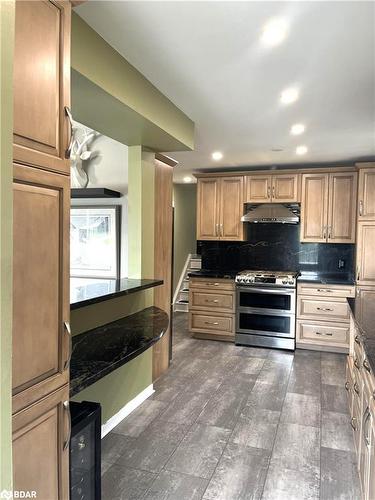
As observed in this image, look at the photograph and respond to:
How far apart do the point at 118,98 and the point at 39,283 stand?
130cm

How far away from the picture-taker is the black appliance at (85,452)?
174 cm

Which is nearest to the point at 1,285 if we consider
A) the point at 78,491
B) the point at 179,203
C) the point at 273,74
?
the point at 78,491

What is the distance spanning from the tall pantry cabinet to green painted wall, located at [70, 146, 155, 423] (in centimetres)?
139

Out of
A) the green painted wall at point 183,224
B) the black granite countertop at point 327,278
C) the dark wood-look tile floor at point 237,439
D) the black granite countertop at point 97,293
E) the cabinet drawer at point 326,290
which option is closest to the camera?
the black granite countertop at point 97,293

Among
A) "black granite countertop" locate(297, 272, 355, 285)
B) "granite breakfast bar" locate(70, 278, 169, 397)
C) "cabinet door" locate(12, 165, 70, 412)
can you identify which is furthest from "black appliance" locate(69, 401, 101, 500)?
"black granite countertop" locate(297, 272, 355, 285)

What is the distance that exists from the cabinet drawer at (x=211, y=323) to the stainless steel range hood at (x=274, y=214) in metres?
1.43

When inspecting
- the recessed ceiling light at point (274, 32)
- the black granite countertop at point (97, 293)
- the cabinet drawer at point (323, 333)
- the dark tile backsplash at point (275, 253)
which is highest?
the recessed ceiling light at point (274, 32)

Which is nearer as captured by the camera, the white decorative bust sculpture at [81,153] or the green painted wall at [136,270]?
Result: the green painted wall at [136,270]

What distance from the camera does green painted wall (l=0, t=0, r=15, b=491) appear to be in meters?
0.86

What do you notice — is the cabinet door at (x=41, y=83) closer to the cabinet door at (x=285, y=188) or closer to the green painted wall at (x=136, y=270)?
the green painted wall at (x=136, y=270)

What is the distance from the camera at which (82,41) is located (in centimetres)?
183

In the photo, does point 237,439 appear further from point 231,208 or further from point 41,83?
point 231,208

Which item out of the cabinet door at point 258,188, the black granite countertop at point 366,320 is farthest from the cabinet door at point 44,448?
the cabinet door at point 258,188

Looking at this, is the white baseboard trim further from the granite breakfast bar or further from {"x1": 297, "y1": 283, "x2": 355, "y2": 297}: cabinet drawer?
{"x1": 297, "y1": 283, "x2": 355, "y2": 297}: cabinet drawer
